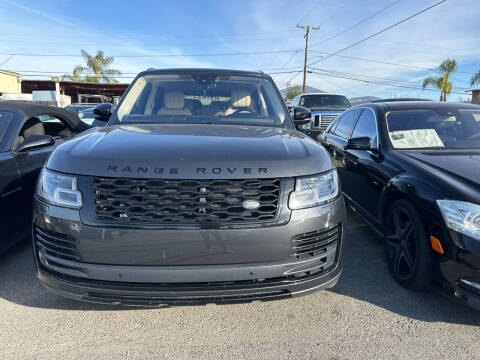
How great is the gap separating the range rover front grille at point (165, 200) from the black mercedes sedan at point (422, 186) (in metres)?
1.55

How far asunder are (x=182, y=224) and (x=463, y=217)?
189cm

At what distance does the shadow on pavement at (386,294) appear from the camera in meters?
2.42

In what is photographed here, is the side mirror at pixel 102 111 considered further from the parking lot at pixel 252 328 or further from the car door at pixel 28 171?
the parking lot at pixel 252 328

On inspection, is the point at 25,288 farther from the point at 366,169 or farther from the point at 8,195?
the point at 366,169

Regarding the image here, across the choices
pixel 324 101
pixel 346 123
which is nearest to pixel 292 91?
pixel 324 101

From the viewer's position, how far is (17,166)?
10.5ft

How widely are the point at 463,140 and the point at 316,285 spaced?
260cm

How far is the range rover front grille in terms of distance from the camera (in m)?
1.82

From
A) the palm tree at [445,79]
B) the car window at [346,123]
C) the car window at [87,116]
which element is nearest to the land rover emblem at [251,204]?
the car window at [346,123]

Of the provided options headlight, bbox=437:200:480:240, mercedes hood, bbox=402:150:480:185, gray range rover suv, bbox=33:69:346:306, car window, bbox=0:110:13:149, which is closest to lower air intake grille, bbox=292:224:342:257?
gray range rover suv, bbox=33:69:346:306

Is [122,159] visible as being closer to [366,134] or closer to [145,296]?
[145,296]

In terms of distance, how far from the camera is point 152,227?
5.90 ft

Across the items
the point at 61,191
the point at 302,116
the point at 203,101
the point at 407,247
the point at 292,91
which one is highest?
the point at 292,91

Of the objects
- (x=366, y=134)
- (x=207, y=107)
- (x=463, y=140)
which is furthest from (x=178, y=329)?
(x=463, y=140)
